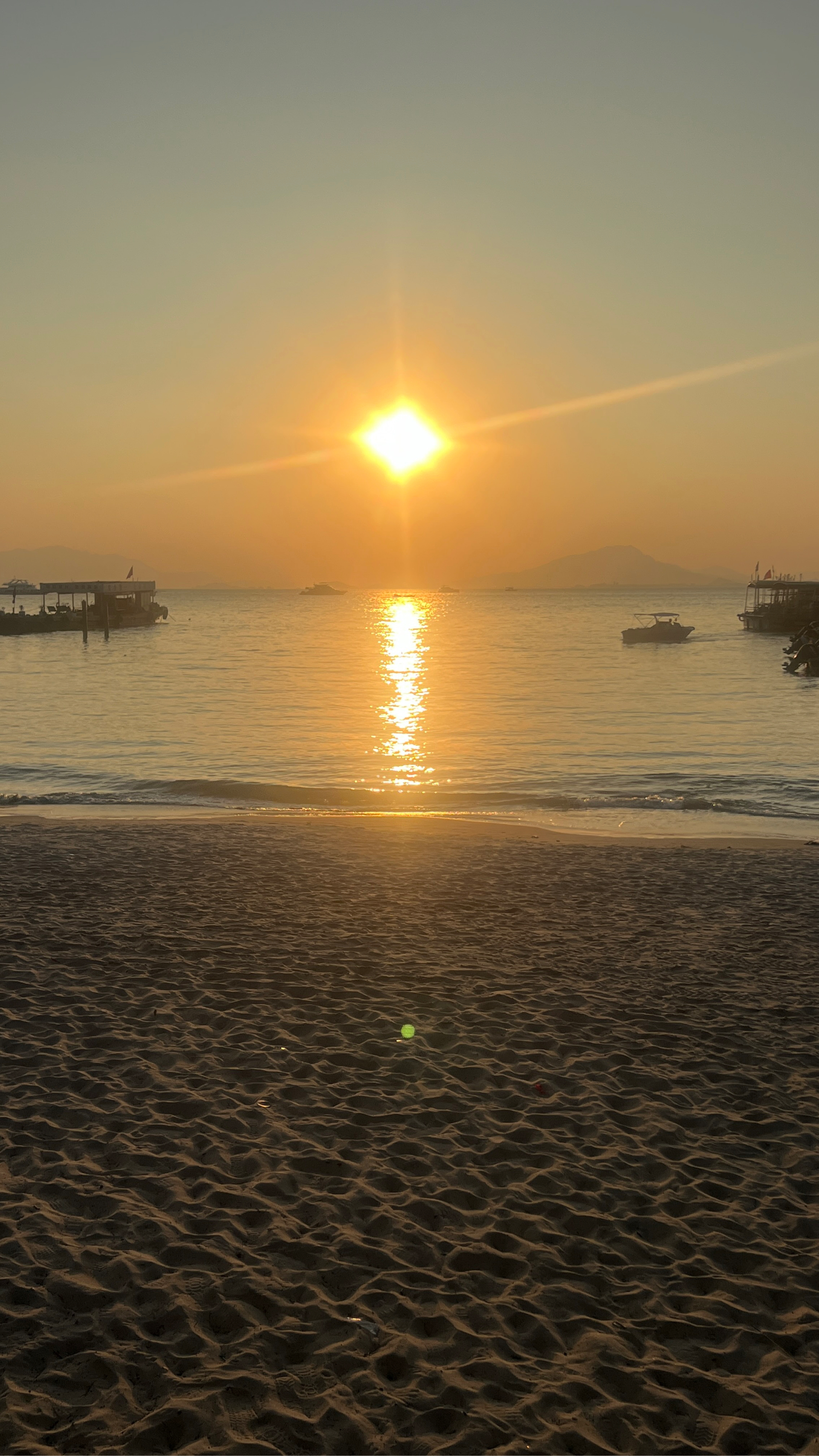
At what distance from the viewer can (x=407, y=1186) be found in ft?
19.6

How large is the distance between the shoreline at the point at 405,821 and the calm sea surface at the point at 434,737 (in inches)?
24.2

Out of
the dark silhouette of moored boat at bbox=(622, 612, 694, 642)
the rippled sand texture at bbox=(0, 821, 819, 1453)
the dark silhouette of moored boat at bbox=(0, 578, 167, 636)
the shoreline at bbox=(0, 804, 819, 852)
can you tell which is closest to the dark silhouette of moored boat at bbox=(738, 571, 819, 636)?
the dark silhouette of moored boat at bbox=(622, 612, 694, 642)

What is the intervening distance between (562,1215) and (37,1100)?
352 centimetres

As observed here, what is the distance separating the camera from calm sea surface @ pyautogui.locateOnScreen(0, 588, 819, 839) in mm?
22234

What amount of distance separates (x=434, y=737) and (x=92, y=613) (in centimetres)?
8382

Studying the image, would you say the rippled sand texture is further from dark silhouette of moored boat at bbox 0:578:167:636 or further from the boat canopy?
the boat canopy

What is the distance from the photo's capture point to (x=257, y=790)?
75.8 feet

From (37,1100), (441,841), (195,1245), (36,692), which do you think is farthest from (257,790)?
(36,692)

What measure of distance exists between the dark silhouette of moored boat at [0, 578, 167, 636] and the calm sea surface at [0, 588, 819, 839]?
998 inches

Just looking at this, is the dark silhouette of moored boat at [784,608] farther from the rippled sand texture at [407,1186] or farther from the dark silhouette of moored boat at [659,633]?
the rippled sand texture at [407,1186]

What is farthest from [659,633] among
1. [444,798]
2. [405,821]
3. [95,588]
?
[405,821]

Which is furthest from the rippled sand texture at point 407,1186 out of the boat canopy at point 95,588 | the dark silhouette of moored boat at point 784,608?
the boat canopy at point 95,588

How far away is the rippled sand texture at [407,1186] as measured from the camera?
14.3 feet

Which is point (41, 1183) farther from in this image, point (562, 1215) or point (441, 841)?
point (441, 841)
